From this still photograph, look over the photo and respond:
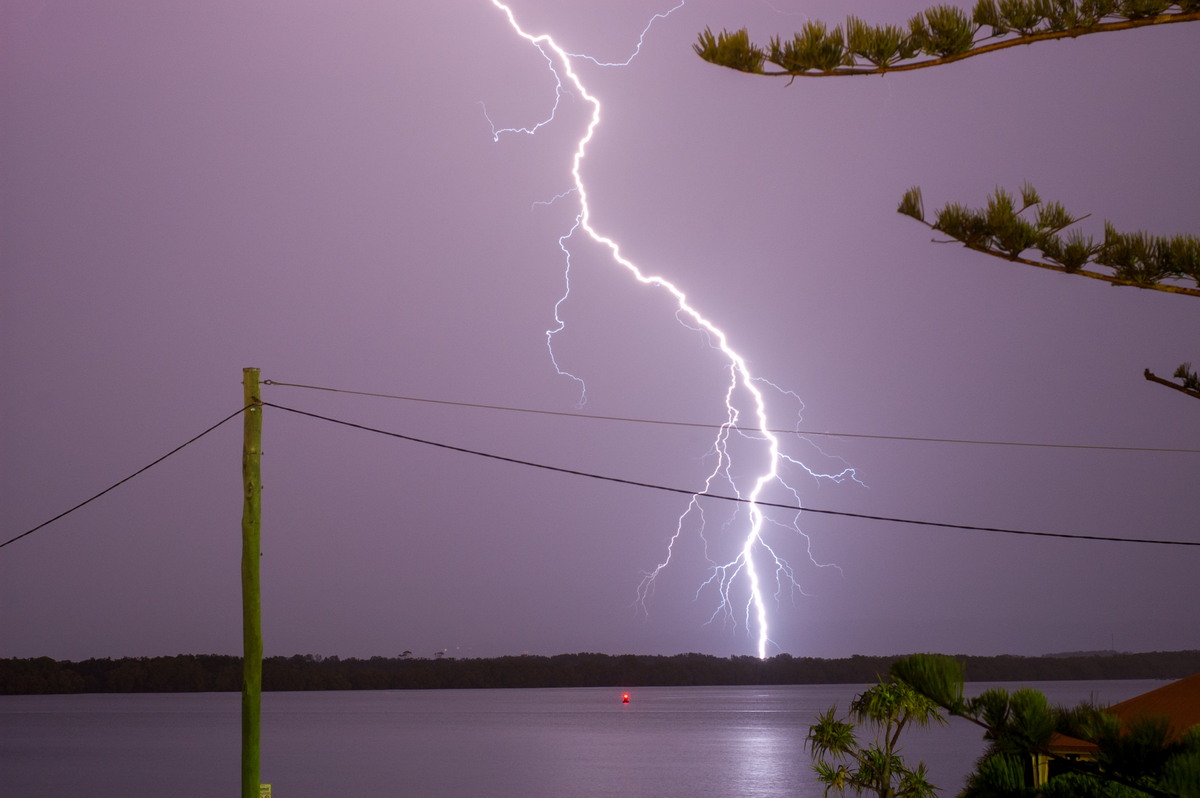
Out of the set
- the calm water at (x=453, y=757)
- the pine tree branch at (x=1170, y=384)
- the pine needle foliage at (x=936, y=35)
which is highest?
the pine needle foliage at (x=936, y=35)

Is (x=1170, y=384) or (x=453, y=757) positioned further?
(x=453, y=757)

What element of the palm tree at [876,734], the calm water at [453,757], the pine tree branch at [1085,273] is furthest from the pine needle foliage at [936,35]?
the calm water at [453,757]

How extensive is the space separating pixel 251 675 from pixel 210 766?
2825 inches

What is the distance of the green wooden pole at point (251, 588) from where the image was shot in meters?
11.3

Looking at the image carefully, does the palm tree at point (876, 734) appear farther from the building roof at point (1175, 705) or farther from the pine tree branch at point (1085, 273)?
the pine tree branch at point (1085, 273)

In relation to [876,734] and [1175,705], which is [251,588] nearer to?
[1175,705]

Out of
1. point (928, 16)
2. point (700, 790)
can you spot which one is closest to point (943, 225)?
point (928, 16)

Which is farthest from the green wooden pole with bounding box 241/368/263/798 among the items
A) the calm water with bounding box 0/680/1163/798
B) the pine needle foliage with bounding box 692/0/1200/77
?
the calm water with bounding box 0/680/1163/798

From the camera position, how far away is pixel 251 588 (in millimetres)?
11398

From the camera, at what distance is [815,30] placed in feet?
27.2

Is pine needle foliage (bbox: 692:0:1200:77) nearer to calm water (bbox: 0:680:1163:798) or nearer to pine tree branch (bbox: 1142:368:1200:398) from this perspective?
pine tree branch (bbox: 1142:368:1200:398)

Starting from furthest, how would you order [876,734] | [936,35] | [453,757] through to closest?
[453,757] < [876,734] < [936,35]

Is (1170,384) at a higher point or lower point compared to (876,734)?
higher

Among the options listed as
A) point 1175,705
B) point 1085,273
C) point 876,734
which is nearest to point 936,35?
point 1085,273
